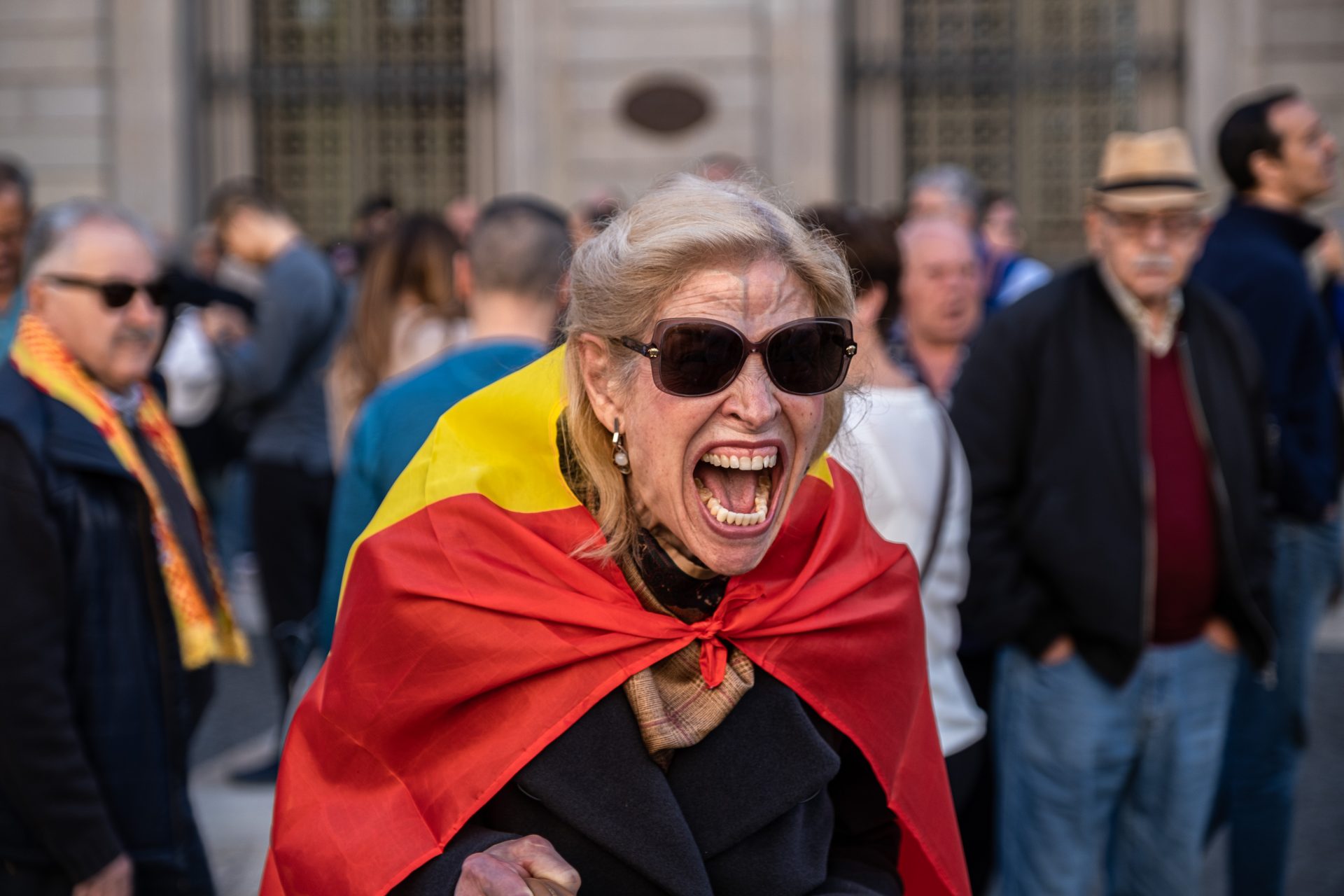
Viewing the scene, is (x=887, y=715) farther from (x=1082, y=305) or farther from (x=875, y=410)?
(x=1082, y=305)

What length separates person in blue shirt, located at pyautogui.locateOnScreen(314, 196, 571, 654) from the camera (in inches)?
142

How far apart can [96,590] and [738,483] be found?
1482 mm

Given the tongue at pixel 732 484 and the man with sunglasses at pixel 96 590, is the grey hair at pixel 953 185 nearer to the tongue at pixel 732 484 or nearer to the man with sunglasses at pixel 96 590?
the man with sunglasses at pixel 96 590

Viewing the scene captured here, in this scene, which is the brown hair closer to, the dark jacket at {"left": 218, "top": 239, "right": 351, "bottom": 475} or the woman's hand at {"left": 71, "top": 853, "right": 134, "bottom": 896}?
the dark jacket at {"left": 218, "top": 239, "right": 351, "bottom": 475}

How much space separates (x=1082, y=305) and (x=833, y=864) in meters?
2.04

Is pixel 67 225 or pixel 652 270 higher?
pixel 67 225

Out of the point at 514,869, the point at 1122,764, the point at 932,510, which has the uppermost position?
the point at 932,510

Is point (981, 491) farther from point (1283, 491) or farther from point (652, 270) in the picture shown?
point (652, 270)

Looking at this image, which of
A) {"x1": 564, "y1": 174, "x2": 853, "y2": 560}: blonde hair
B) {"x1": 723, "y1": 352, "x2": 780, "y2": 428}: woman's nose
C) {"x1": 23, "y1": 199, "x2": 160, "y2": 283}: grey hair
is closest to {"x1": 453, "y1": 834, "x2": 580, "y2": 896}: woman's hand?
{"x1": 564, "y1": 174, "x2": 853, "y2": 560}: blonde hair

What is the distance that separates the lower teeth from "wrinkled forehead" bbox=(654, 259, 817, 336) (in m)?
0.22

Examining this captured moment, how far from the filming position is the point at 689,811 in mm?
2250

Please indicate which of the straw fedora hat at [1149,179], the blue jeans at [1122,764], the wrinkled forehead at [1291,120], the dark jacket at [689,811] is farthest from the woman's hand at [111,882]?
the wrinkled forehead at [1291,120]

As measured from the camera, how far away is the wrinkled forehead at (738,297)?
216 cm

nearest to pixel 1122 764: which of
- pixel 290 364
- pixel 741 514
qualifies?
pixel 741 514
